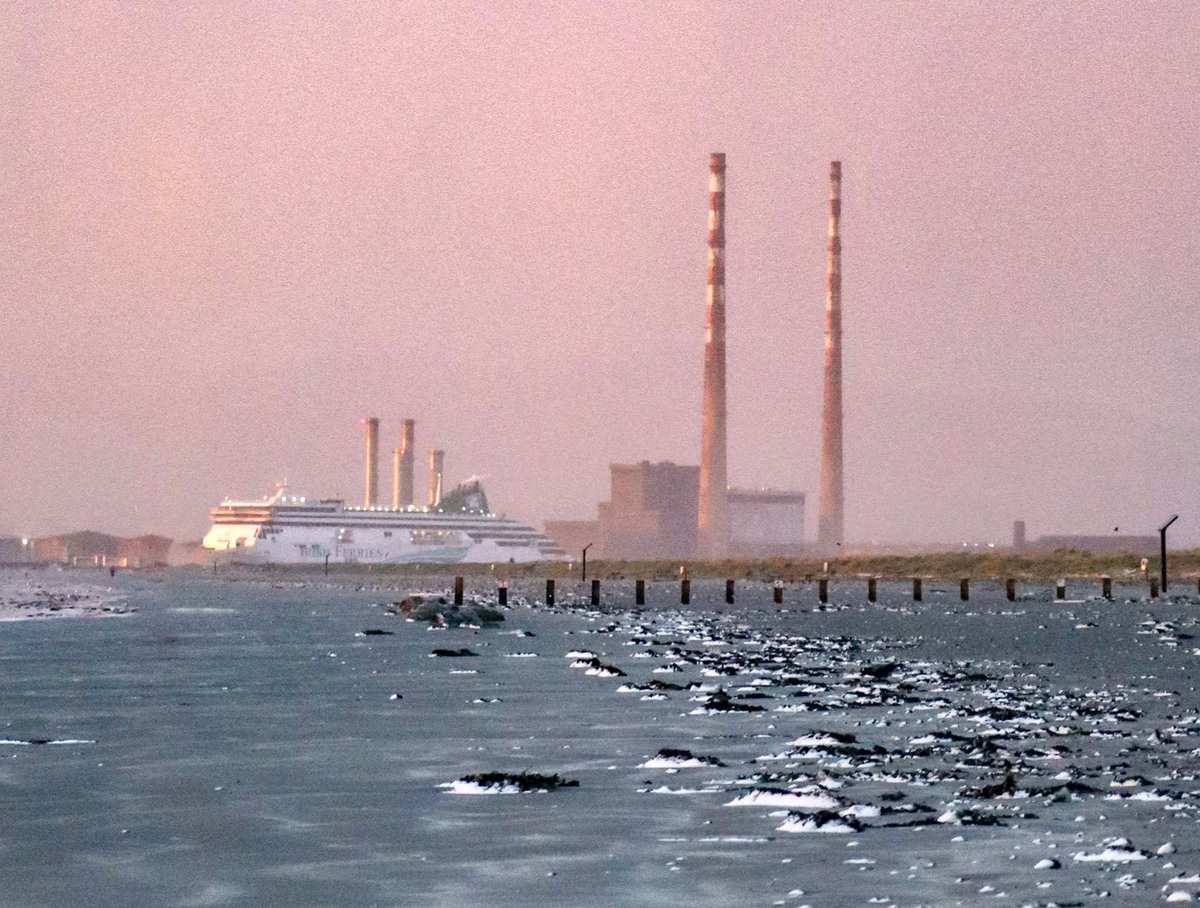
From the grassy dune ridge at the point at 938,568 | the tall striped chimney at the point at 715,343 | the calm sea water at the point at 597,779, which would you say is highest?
the tall striped chimney at the point at 715,343

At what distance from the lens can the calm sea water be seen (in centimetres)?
1097

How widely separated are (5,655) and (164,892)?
2596cm

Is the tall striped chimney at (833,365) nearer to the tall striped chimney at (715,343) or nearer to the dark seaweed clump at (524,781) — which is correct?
the tall striped chimney at (715,343)

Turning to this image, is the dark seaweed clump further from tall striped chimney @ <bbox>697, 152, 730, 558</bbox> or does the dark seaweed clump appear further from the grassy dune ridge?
tall striped chimney @ <bbox>697, 152, 730, 558</bbox>

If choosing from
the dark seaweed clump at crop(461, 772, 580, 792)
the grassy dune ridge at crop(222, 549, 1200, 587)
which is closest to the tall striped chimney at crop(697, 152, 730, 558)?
the grassy dune ridge at crop(222, 549, 1200, 587)

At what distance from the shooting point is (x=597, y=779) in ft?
51.8

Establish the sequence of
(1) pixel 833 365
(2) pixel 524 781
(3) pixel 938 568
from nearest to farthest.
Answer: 1. (2) pixel 524 781
2. (3) pixel 938 568
3. (1) pixel 833 365

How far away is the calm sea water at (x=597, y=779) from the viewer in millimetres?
10969

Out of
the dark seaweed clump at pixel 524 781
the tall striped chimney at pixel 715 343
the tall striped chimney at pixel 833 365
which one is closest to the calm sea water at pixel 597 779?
the dark seaweed clump at pixel 524 781

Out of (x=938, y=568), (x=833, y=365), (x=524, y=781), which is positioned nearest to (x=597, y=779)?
(x=524, y=781)

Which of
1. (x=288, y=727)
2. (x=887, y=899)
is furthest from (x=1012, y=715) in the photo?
(x=887, y=899)

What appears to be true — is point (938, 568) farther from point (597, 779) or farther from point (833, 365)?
point (597, 779)

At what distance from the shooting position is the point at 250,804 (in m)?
14.3

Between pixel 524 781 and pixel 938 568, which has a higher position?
pixel 938 568
